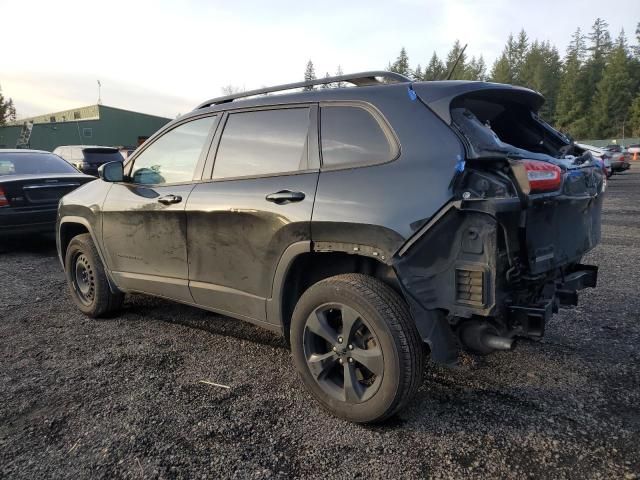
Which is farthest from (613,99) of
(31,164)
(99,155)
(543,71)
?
(31,164)

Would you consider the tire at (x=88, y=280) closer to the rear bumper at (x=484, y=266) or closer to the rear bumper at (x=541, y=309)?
the rear bumper at (x=484, y=266)

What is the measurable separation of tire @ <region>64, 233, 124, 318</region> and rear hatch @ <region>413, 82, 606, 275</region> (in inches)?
132

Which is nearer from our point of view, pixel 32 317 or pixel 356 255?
pixel 356 255

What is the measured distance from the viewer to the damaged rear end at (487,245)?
7.61ft

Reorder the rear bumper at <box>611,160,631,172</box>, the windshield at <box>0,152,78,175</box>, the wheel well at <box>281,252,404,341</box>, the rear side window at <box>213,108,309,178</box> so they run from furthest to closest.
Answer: the rear bumper at <box>611,160,631,172</box>
the windshield at <box>0,152,78,175</box>
the rear side window at <box>213,108,309,178</box>
the wheel well at <box>281,252,404,341</box>

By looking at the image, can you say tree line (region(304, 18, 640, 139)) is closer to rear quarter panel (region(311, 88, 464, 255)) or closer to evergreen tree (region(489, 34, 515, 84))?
evergreen tree (region(489, 34, 515, 84))

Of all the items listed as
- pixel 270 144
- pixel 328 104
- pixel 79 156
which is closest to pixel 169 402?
pixel 270 144

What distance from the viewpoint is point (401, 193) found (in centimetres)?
251

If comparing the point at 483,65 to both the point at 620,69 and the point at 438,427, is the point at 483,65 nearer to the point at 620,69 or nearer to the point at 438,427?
the point at 620,69

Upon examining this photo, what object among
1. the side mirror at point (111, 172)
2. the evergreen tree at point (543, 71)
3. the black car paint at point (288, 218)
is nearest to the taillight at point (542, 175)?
the black car paint at point (288, 218)

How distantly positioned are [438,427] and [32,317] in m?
4.01

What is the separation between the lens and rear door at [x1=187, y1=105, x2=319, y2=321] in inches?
116

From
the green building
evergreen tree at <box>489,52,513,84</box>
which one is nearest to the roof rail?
the green building

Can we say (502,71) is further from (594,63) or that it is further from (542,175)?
(542,175)
